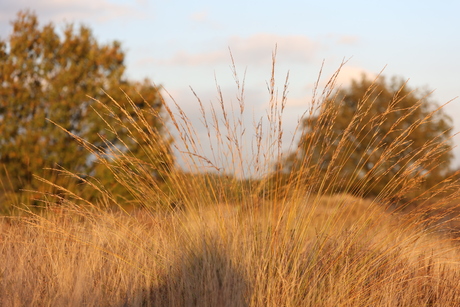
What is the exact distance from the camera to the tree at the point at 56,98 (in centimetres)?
857

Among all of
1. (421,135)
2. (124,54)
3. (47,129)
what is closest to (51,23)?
(124,54)

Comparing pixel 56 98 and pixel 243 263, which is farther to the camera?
pixel 56 98

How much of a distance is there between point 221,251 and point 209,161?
550mm

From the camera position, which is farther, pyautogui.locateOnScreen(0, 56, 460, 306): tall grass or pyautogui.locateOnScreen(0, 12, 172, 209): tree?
pyautogui.locateOnScreen(0, 12, 172, 209): tree

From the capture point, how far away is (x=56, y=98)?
29.8ft

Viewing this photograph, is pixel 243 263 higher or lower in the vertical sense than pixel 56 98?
lower

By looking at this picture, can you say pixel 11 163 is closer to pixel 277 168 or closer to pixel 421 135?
pixel 277 168

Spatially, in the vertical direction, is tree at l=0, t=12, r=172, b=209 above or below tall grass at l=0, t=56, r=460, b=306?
above

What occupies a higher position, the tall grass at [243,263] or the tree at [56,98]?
the tree at [56,98]

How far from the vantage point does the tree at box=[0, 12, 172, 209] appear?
8.57 metres

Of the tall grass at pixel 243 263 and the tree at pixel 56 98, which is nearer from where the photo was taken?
the tall grass at pixel 243 263

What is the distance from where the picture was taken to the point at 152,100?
365 inches

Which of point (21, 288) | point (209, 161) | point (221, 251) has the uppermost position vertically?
point (209, 161)

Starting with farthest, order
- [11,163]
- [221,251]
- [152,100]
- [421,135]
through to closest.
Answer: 1. [421,135]
2. [152,100]
3. [11,163]
4. [221,251]
